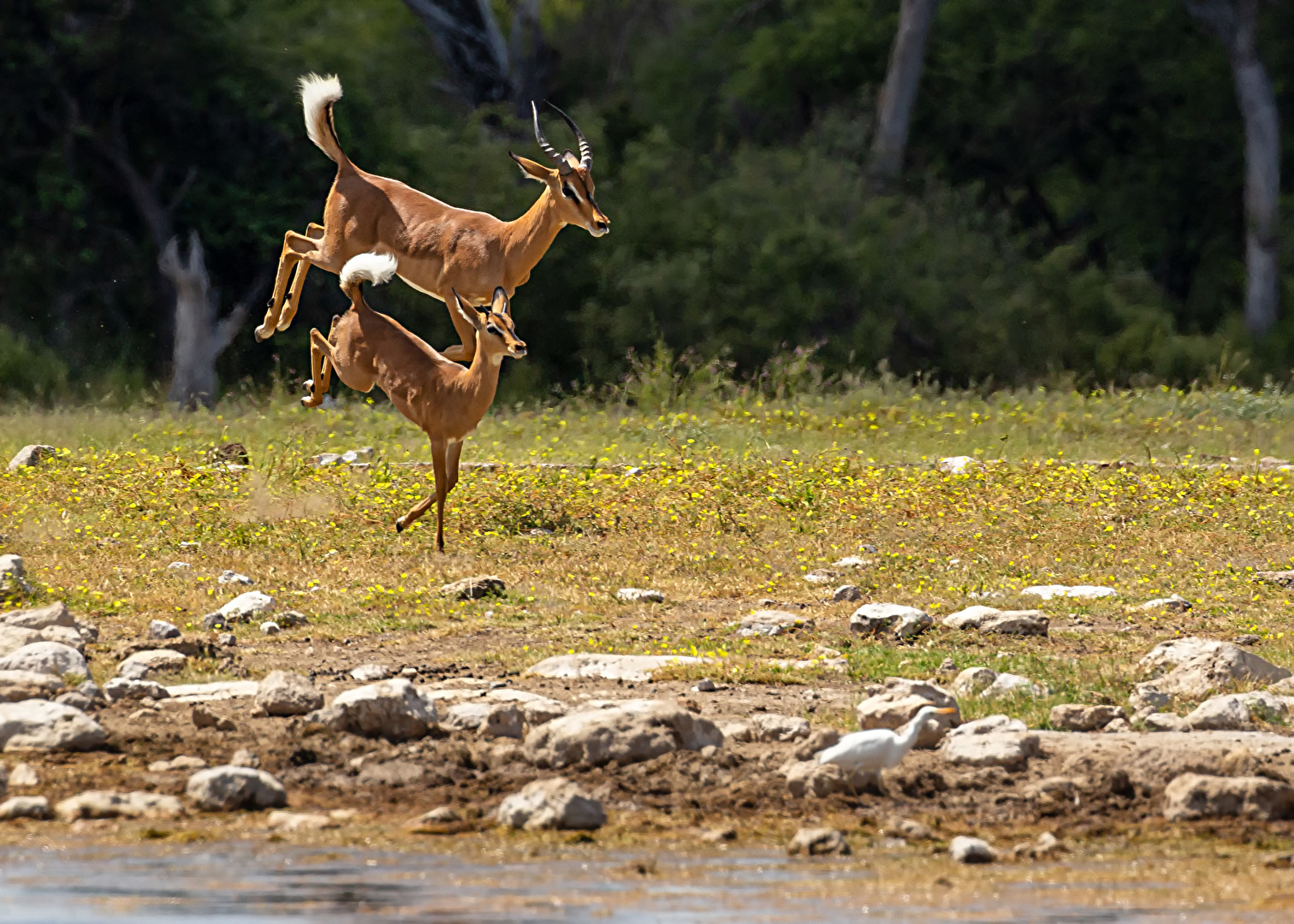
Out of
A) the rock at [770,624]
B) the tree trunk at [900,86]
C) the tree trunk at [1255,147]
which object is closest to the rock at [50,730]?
the rock at [770,624]

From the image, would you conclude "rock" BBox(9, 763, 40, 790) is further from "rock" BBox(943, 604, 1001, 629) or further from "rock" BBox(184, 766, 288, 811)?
"rock" BBox(943, 604, 1001, 629)

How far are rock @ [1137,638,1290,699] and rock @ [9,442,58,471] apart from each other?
979 centimetres

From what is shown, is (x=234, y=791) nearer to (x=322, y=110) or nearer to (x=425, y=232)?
(x=425, y=232)

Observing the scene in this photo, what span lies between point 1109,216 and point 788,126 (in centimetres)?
596

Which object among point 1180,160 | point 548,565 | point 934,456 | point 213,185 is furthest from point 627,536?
point 1180,160

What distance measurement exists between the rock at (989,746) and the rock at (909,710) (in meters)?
0.06

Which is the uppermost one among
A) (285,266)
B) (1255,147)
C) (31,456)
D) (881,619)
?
(1255,147)

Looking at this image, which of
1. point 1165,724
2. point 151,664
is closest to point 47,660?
point 151,664

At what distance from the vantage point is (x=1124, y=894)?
5465mm

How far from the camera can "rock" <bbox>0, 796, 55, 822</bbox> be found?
618 cm

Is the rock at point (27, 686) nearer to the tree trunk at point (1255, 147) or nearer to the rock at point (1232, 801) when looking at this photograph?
the rock at point (1232, 801)

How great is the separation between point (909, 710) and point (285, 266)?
731cm

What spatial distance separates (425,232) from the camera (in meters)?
13.3

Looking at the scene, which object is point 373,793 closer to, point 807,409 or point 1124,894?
point 1124,894
